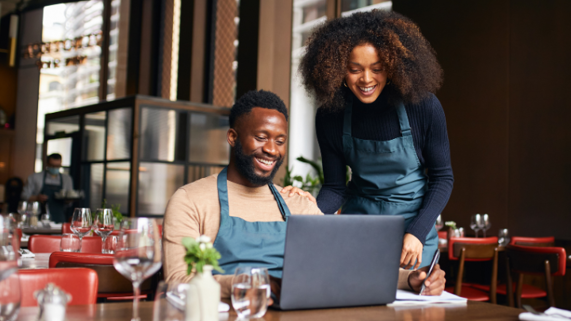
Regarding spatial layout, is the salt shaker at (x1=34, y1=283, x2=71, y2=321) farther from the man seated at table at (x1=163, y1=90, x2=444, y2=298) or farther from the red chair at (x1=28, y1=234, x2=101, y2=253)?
the red chair at (x1=28, y1=234, x2=101, y2=253)

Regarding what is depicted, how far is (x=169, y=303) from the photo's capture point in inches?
34.4

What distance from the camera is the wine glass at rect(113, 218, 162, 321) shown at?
97cm

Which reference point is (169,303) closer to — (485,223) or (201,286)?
(201,286)

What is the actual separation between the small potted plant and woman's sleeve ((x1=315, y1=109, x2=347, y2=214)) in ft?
3.44

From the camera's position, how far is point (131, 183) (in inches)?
247

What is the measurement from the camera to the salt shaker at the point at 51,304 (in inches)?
37.1

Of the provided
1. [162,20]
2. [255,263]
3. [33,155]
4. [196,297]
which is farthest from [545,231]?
[33,155]

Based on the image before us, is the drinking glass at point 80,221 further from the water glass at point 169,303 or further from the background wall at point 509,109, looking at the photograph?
the background wall at point 509,109

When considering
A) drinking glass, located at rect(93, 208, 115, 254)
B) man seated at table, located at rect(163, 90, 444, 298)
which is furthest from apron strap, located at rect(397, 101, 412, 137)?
drinking glass, located at rect(93, 208, 115, 254)

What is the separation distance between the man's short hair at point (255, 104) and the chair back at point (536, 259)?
8.58ft

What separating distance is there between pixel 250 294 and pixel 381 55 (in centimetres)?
102

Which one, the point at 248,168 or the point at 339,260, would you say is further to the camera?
the point at 248,168

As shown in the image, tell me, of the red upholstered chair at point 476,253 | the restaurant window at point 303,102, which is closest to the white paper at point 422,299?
the red upholstered chair at point 476,253

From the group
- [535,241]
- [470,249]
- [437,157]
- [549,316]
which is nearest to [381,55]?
[437,157]
